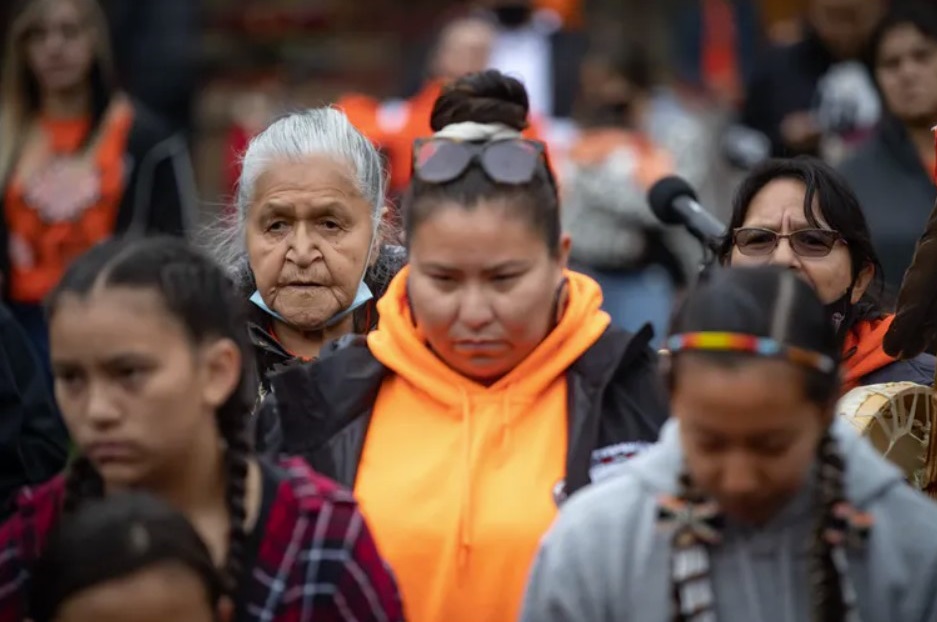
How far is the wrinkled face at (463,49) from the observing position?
34.3ft

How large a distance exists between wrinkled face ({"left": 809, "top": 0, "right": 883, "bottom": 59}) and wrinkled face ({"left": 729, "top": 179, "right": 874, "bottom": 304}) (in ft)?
16.1

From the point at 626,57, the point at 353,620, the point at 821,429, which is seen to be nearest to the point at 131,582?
the point at 353,620

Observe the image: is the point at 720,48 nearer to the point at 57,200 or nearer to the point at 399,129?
the point at 399,129

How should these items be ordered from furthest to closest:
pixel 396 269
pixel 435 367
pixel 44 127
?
pixel 44 127
pixel 396 269
pixel 435 367

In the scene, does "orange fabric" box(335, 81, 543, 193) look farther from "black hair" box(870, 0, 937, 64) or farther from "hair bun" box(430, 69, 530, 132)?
"hair bun" box(430, 69, 530, 132)

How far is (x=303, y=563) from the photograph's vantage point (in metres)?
3.77

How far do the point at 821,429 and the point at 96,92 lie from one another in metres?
5.66

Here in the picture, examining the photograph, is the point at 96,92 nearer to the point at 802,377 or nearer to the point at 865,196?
the point at 865,196

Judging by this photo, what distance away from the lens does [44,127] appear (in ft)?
28.3

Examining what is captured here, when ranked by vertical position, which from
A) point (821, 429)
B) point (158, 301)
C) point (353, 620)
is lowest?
point (353, 620)

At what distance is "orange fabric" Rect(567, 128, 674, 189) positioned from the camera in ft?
33.5

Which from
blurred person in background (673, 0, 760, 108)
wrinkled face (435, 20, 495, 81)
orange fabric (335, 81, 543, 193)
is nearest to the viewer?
orange fabric (335, 81, 543, 193)

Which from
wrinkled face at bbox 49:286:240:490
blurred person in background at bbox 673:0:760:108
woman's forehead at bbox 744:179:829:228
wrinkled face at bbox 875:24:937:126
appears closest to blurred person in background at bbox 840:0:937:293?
wrinkled face at bbox 875:24:937:126

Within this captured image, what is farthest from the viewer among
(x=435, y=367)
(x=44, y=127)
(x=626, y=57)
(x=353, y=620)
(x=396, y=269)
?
(x=626, y=57)
